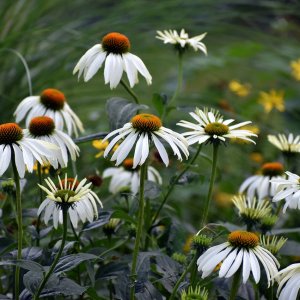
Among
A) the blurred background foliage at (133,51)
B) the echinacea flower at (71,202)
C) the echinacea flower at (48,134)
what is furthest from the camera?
the blurred background foliage at (133,51)

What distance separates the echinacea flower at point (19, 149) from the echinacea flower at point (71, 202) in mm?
46

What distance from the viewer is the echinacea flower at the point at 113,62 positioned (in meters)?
1.53

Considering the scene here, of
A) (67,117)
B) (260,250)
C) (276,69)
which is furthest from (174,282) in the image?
(276,69)

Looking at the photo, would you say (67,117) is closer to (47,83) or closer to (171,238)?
(171,238)

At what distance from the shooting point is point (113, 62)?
5.09ft

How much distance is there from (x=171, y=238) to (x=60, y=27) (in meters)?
1.43

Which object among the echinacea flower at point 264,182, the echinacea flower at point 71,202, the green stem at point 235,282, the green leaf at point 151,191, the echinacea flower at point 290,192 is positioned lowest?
the echinacea flower at point 264,182

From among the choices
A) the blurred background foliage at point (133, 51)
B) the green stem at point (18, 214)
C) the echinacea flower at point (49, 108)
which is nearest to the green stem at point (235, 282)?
the green stem at point (18, 214)

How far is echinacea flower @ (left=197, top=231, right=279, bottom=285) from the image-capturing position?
1.22 m

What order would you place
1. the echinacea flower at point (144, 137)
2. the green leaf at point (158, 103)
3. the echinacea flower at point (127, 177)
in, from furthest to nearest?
1. the echinacea flower at point (127, 177)
2. the green leaf at point (158, 103)
3. the echinacea flower at point (144, 137)

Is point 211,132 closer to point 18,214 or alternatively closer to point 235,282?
point 235,282

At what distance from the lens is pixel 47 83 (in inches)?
105

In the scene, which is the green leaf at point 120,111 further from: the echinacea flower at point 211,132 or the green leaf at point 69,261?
the green leaf at point 69,261

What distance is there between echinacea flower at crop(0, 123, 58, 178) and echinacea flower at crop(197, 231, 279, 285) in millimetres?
326
